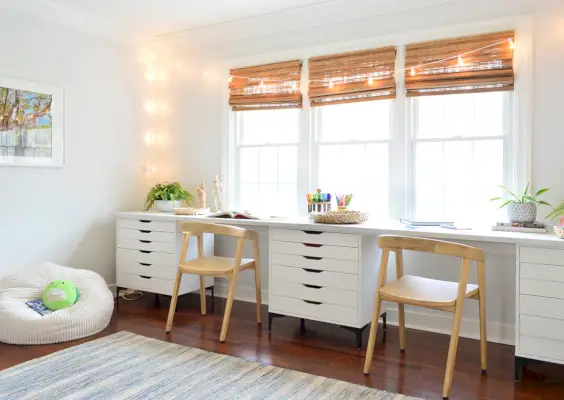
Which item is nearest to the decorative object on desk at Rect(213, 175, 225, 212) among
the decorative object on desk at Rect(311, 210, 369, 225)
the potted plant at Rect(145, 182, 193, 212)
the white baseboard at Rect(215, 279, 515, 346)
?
the potted plant at Rect(145, 182, 193, 212)

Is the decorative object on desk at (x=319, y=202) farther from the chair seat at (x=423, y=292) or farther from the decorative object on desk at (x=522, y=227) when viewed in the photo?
the decorative object on desk at (x=522, y=227)

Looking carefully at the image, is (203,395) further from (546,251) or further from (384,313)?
(546,251)

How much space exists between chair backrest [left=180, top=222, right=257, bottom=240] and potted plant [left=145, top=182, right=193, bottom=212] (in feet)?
2.84

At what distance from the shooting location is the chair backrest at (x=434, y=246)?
2.52 meters

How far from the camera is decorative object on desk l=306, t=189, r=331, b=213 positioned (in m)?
3.69

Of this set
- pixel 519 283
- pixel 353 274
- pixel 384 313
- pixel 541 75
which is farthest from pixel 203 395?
pixel 541 75

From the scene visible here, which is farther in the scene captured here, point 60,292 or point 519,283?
point 60,292

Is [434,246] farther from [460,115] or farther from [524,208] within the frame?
[460,115]

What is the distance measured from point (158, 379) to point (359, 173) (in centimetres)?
216

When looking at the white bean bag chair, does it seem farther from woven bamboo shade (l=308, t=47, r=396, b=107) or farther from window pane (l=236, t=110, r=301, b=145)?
woven bamboo shade (l=308, t=47, r=396, b=107)

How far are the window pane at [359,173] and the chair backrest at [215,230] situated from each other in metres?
0.90

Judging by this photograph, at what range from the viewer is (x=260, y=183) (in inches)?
173

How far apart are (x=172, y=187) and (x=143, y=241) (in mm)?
593

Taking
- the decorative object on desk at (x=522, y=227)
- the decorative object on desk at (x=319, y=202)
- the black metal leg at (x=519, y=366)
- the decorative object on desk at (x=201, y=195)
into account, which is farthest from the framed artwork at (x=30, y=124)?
the black metal leg at (x=519, y=366)
